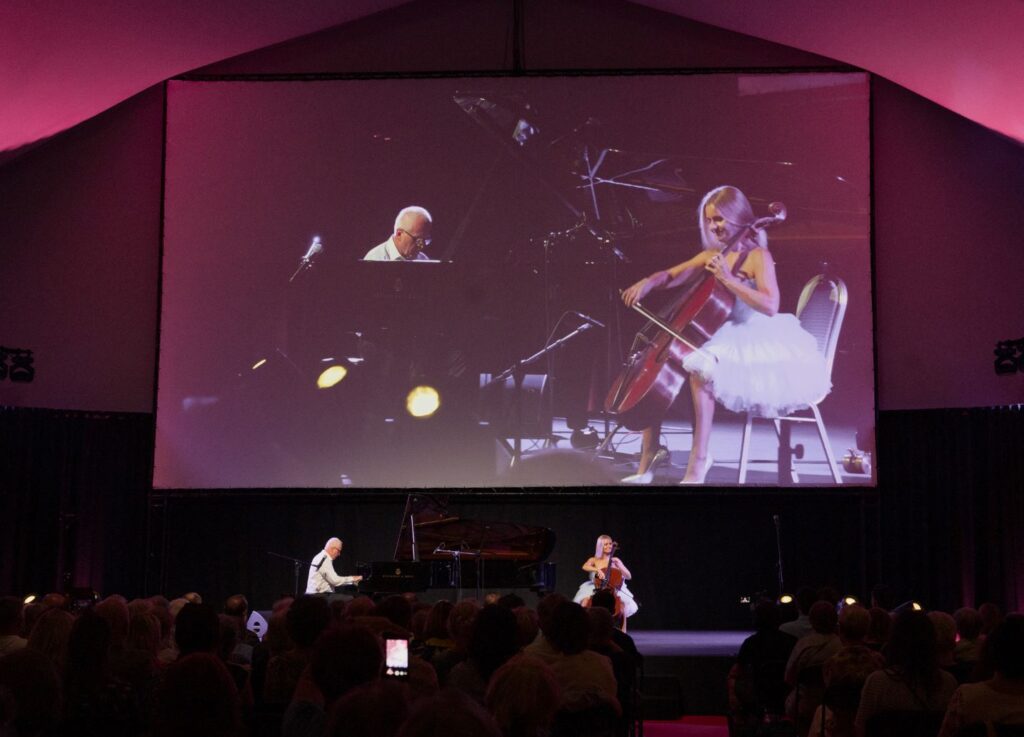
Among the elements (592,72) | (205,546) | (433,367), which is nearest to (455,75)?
(592,72)

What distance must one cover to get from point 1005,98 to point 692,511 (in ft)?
16.9

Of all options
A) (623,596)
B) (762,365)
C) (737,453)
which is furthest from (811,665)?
(762,365)

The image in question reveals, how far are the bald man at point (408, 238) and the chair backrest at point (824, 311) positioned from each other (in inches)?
156

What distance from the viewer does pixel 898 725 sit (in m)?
3.74

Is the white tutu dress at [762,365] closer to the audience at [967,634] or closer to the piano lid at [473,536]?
the piano lid at [473,536]

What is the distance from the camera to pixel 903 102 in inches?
504

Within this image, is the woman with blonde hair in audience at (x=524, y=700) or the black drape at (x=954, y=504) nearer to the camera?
the woman with blonde hair in audience at (x=524, y=700)

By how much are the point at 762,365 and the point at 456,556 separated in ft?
12.9

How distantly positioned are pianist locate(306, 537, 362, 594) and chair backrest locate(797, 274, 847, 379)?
5.21 m

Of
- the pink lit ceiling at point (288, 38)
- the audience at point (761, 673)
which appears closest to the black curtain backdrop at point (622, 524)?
the pink lit ceiling at point (288, 38)

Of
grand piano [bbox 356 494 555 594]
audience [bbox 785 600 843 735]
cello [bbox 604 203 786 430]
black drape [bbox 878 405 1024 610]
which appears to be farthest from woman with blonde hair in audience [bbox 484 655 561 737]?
black drape [bbox 878 405 1024 610]

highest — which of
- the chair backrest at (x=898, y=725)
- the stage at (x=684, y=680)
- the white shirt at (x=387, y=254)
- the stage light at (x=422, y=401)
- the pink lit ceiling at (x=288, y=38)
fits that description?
the pink lit ceiling at (x=288, y=38)

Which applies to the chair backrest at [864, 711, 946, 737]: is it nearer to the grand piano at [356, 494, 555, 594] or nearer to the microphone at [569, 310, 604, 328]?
the grand piano at [356, 494, 555, 594]

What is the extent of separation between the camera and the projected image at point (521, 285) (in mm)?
11984
